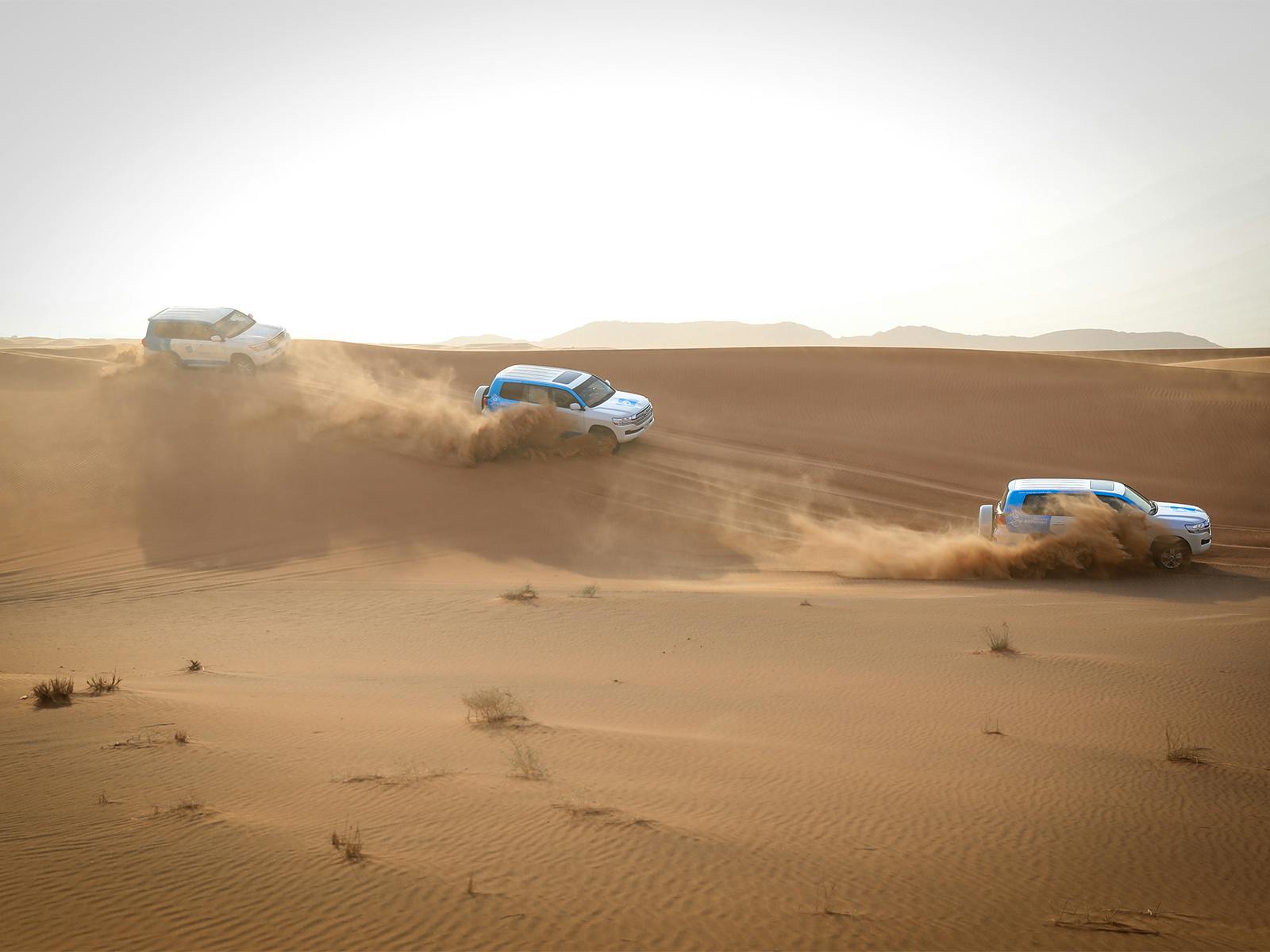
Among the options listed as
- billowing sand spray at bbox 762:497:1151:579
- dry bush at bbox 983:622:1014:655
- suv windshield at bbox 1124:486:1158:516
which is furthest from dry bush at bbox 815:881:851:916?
suv windshield at bbox 1124:486:1158:516

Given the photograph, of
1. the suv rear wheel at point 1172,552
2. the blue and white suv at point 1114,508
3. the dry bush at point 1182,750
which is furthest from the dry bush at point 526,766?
the suv rear wheel at point 1172,552

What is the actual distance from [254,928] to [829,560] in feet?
44.2

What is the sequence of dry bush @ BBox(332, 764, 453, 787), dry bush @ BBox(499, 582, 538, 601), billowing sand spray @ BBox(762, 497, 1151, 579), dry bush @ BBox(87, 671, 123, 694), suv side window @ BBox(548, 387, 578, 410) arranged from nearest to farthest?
dry bush @ BBox(332, 764, 453, 787), dry bush @ BBox(87, 671, 123, 694), dry bush @ BBox(499, 582, 538, 601), billowing sand spray @ BBox(762, 497, 1151, 579), suv side window @ BBox(548, 387, 578, 410)

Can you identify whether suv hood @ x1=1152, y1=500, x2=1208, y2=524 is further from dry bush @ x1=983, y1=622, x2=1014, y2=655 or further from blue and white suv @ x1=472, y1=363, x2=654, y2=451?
blue and white suv @ x1=472, y1=363, x2=654, y2=451

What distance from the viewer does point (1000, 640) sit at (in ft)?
35.9

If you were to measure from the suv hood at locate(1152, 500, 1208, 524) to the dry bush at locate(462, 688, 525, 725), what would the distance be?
12182mm

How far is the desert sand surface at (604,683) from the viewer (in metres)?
5.31

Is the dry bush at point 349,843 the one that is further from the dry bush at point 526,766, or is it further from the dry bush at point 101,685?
the dry bush at point 101,685

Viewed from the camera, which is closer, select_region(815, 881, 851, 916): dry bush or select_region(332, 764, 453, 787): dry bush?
select_region(815, 881, 851, 916): dry bush

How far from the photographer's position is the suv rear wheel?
1497 centimetres

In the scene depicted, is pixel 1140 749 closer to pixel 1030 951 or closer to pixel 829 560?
pixel 1030 951

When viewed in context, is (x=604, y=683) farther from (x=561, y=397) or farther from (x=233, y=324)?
(x=233, y=324)

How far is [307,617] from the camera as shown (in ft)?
44.2

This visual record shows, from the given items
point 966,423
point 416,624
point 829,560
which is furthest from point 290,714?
point 966,423
